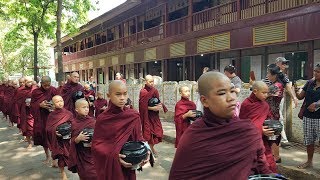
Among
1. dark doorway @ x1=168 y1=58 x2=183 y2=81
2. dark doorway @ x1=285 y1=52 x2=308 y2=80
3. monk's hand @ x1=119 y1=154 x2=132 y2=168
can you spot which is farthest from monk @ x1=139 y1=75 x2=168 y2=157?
dark doorway @ x1=168 y1=58 x2=183 y2=81

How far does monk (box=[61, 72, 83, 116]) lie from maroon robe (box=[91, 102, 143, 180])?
14.0 ft

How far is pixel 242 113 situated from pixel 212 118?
2435 millimetres

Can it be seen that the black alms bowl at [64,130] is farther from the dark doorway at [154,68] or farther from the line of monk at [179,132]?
the dark doorway at [154,68]

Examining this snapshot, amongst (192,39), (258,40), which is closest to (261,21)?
(258,40)

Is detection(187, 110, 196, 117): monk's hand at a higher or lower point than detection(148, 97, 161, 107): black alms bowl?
lower

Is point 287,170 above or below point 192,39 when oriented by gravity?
below

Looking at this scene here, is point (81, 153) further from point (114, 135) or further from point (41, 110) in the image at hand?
point (41, 110)

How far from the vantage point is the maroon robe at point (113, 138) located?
3.60 m

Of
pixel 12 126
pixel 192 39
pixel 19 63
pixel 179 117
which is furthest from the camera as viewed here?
pixel 19 63

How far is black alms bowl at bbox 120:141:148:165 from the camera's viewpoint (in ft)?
10.8

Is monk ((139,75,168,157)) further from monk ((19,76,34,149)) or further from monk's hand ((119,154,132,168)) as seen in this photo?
monk's hand ((119,154,132,168))

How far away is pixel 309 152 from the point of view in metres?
5.27

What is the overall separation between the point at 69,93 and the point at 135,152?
5028 millimetres

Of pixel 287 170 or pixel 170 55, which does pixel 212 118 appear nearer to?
pixel 287 170
